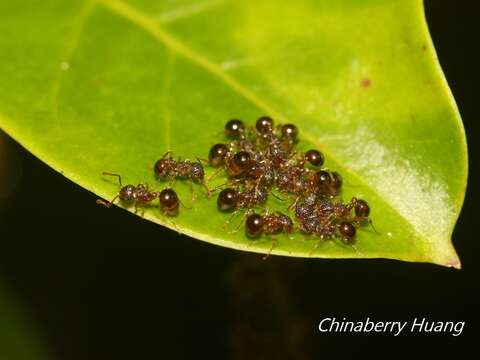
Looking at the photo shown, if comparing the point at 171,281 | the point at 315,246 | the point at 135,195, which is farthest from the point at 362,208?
the point at 171,281

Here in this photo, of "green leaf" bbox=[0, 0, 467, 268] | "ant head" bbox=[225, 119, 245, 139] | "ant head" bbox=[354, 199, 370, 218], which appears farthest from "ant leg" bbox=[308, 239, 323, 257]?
"ant head" bbox=[225, 119, 245, 139]

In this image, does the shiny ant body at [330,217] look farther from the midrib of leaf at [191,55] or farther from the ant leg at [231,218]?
the ant leg at [231,218]

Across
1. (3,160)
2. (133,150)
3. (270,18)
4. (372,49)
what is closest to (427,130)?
(372,49)

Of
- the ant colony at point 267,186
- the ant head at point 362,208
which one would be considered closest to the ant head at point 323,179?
the ant colony at point 267,186

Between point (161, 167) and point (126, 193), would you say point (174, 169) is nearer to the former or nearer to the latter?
point (161, 167)

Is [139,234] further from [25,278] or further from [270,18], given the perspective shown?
[270,18]
